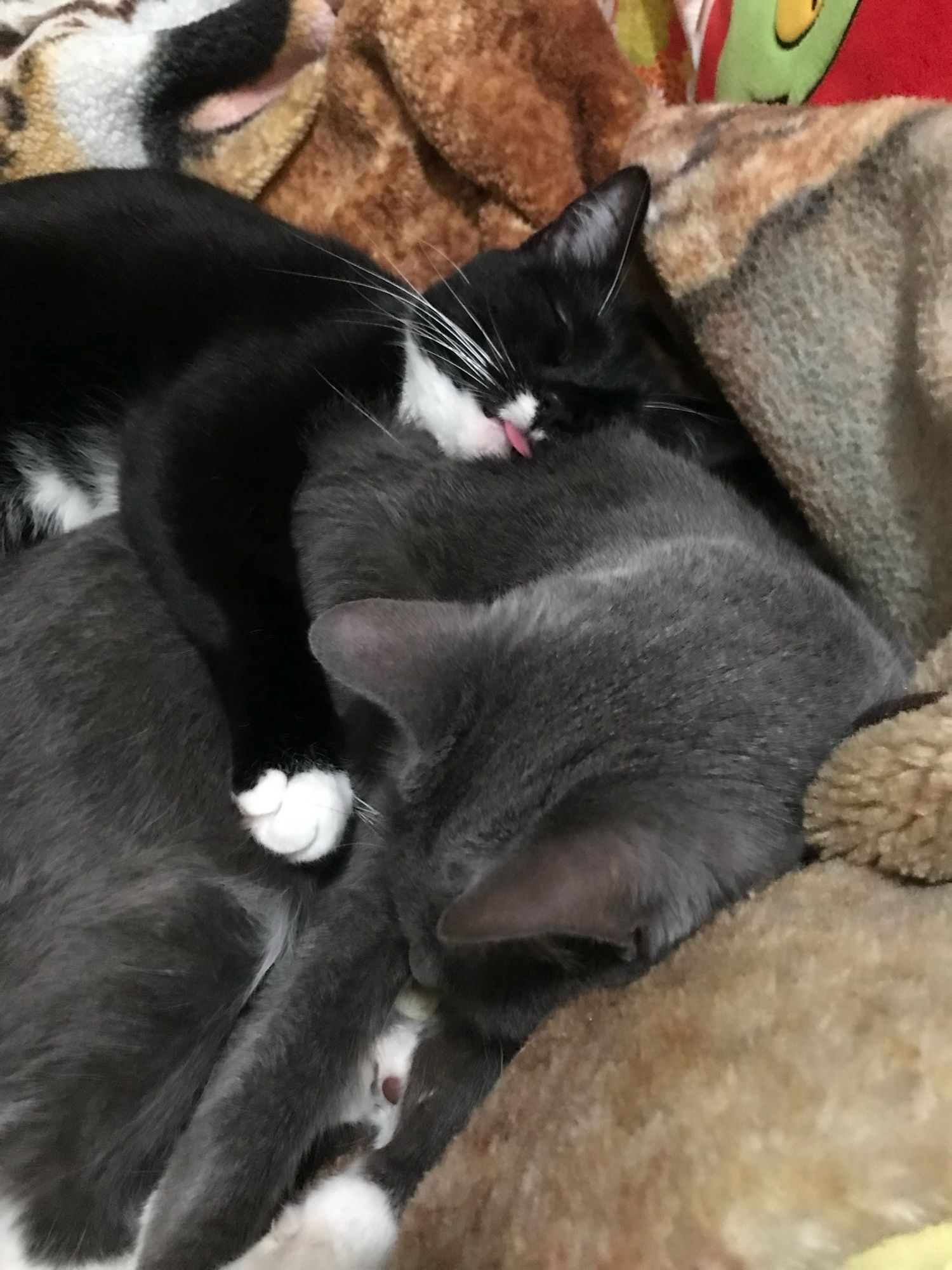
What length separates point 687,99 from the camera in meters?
1.70

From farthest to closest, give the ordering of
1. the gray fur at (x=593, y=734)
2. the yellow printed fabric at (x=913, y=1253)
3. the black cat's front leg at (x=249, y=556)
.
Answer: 1. the black cat's front leg at (x=249, y=556)
2. the gray fur at (x=593, y=734)
3. the yellow printed fabric at (x=913, y=1253)

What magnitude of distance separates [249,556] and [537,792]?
57cm

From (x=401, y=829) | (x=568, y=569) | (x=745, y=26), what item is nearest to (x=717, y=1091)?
(x=401, y=829)

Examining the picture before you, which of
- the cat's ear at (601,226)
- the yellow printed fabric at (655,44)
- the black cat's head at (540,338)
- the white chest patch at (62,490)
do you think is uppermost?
the yellow printed fabric at (655,44)

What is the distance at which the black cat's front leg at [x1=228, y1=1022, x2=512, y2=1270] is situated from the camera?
35.8 inches

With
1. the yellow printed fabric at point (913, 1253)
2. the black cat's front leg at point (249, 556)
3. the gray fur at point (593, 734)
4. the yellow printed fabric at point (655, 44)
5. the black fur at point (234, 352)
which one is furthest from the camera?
the yellow printed fabric at point (655, 44)

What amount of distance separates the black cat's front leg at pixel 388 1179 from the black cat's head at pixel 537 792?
0.06 m

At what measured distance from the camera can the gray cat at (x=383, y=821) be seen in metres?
0.80

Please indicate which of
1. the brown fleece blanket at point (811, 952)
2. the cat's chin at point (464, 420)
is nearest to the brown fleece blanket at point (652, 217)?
the brown fleece blanket at point (811, 952)

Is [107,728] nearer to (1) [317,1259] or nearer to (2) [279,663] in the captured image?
(2) [279,663]

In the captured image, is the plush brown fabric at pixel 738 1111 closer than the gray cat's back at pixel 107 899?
Yes

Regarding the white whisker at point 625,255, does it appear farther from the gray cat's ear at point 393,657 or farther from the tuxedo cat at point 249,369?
the gray cat's ear at point 393,657

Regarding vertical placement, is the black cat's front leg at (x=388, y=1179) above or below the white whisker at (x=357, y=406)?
below

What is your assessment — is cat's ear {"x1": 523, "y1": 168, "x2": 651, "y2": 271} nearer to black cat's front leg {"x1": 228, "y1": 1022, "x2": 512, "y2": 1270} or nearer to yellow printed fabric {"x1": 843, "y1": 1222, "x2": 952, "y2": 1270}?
black cat's front leg {"x1": 228, "y1": 1022, "x2": 512, "y2": 1270}
